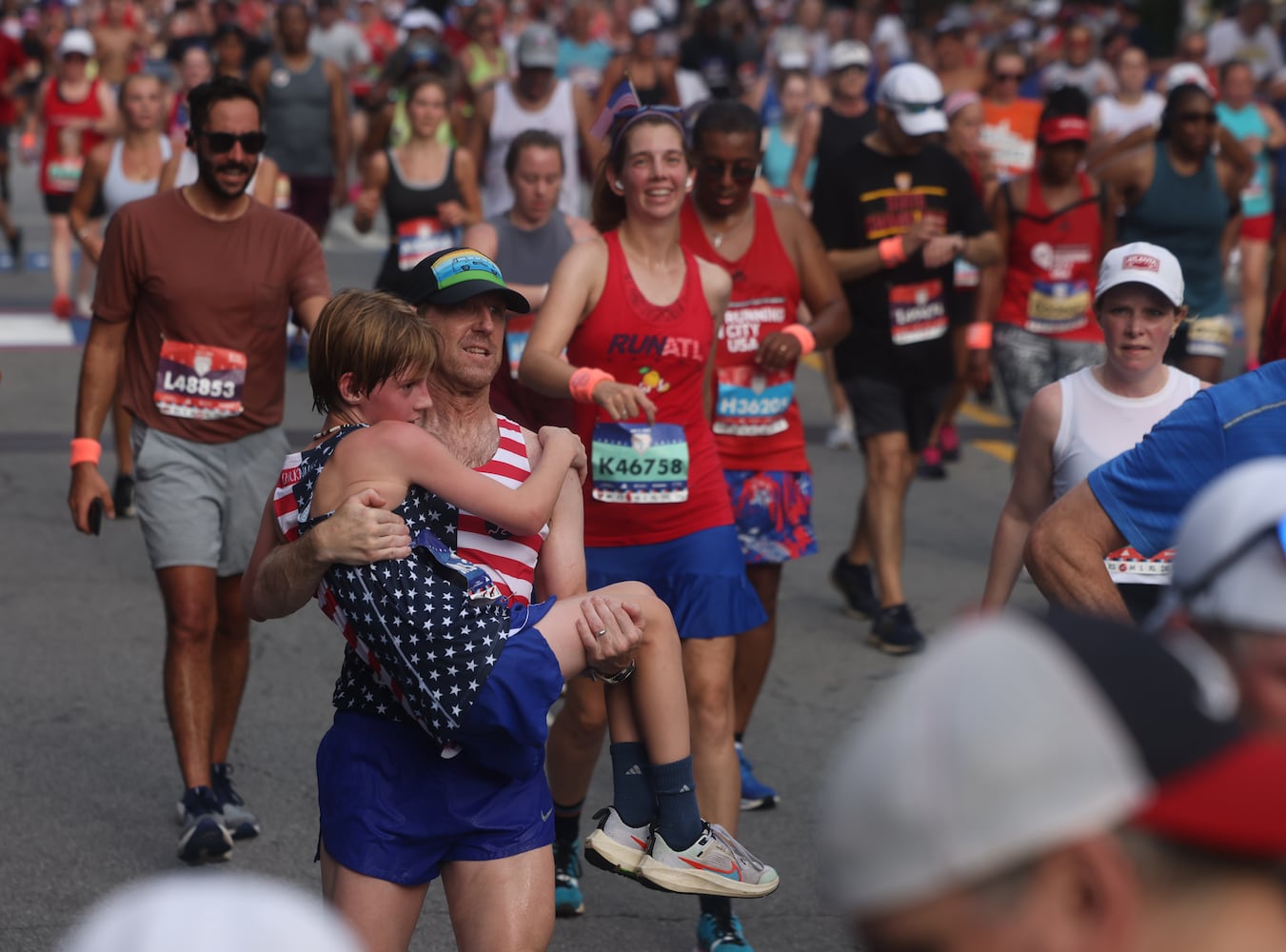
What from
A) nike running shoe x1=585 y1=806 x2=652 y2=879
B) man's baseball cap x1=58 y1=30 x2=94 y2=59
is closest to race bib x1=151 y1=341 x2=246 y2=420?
nike running shoe x1=585 y1=806 x2=652 y2=879

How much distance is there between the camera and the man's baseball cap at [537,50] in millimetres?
10398

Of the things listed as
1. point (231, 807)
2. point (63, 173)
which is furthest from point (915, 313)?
point (63, 173)

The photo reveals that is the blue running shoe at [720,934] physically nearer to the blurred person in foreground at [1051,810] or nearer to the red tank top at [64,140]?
the blurred person in foreground at [1051,810]

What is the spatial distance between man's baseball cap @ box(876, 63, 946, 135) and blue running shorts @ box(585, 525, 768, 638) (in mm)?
2974

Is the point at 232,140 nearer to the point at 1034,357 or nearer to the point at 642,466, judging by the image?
the point at 642,466

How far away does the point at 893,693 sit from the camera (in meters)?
1.40

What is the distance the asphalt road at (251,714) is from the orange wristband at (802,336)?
1301mm

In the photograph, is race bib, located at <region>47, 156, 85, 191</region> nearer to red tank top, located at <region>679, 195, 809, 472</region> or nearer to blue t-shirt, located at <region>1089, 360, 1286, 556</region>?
red tank top, located at <region>679, 195, 809, 472</region>

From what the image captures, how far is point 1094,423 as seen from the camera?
4.64 metres

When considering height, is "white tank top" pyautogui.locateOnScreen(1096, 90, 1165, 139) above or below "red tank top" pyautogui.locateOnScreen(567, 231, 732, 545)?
above

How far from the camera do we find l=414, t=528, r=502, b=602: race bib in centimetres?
341

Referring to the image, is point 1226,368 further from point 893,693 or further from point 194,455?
point 893,693

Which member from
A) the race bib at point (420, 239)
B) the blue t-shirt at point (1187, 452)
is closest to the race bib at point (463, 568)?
the blue t-shirt at point (1187, 452)

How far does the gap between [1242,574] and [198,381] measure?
391 centimetres
